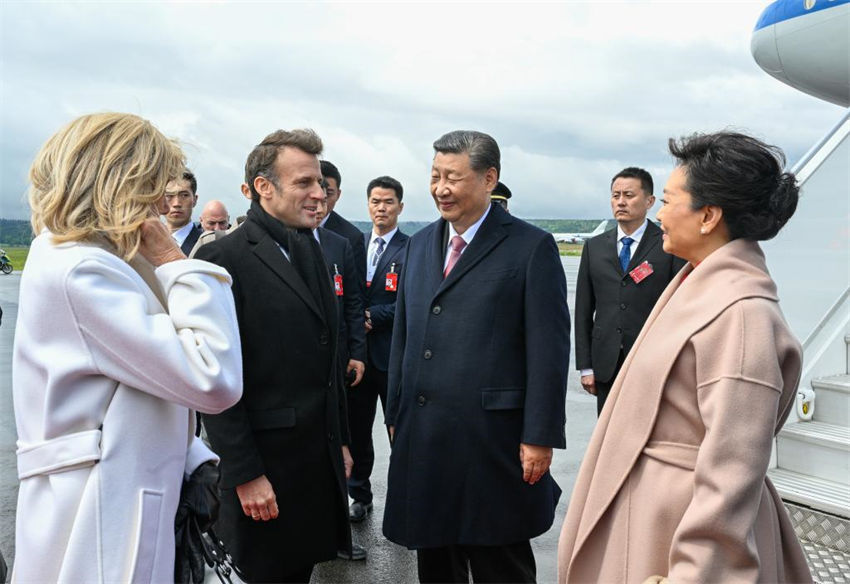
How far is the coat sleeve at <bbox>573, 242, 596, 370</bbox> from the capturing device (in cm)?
563

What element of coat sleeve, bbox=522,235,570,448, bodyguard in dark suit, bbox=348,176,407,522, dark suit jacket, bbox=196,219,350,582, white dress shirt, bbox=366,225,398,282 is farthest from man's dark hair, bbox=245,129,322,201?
white dress shirt, bbox=366,225,398,282

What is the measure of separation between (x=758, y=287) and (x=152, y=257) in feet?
4.84

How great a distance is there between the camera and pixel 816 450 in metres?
4.52

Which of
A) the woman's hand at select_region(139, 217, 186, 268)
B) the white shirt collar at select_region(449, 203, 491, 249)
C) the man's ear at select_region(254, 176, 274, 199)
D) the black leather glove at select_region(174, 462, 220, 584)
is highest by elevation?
the man's ear at select_region(254, 176, 274, 199)

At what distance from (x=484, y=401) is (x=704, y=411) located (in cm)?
126

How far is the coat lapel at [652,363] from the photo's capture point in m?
1.91

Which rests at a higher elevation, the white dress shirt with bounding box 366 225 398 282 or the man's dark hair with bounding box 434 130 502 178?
the man's dark hair with bounding box 434 130 502 178

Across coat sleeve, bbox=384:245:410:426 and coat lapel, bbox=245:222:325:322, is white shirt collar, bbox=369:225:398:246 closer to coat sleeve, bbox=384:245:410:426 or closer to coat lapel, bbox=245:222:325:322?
coat sleeve, bbox=384:245:410:426

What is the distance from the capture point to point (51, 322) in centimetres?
163

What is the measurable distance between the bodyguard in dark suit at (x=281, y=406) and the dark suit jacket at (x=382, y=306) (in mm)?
2351

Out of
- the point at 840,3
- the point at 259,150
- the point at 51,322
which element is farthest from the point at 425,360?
the point at 840,3

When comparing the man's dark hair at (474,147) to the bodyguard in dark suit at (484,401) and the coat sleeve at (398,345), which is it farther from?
the coat sleeve at (398,345)

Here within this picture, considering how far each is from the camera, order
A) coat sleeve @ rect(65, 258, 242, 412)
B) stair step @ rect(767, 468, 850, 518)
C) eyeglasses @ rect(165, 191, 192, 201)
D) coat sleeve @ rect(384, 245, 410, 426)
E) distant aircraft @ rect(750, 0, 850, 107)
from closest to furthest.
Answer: coat sleeve @ rect(65, 258, 242, 412), coat sleeve @ rect(384, 245, 410, 426), stair step @ rect(767, 468, 850, 518), eyeglasses @ rect(165, 191, 192, 201), distant aircraft @ rect(750, 0, 850, 107)

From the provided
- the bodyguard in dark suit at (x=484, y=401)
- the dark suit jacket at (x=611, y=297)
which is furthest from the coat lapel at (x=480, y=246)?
the dark suit jacket at (x=611, y=297)
